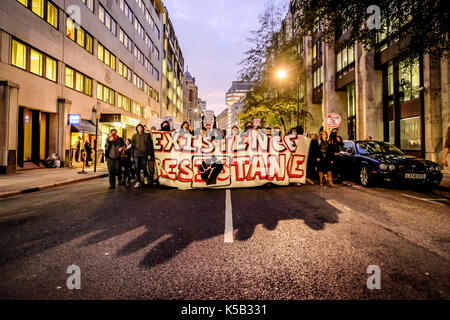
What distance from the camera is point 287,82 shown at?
83.9 feet

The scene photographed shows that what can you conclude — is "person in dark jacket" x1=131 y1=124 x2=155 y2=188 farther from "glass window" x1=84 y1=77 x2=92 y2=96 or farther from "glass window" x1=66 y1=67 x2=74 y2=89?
"glass window" x1=84 y1=77 x2=92 y2=96

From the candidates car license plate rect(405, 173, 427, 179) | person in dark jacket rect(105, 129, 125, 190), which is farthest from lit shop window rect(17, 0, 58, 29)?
car license plate rect(405, 173, 427, 179)

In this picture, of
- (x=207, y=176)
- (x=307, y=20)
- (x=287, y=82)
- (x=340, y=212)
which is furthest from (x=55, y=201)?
(x=287, y=82)

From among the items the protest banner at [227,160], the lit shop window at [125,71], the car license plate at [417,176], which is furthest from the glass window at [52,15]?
the car license plate at [417,176]

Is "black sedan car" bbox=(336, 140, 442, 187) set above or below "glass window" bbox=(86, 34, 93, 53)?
below

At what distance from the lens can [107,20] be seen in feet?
73.0

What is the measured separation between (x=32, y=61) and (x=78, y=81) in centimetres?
447

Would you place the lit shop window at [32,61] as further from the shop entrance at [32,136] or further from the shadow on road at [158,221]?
the shadow on road at [158,221]

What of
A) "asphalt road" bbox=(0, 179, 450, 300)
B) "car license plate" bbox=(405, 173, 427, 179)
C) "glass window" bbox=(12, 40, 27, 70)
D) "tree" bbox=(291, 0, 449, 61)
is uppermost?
"glass window" bbox=(12, 40, 27, 70)

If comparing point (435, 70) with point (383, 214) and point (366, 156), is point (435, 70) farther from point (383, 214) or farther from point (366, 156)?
point (383, 214)

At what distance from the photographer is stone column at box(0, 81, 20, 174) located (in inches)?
468

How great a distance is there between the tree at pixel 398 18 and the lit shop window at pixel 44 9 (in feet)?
46.7

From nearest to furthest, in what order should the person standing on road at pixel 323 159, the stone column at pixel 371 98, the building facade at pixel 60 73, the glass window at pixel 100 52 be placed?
the person standing on road at pixel 323 159 → the building facade at pixel 60 73 → the stone column at pixel 371 98 → the glass window at pixel 100 52

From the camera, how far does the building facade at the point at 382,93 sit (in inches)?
510
